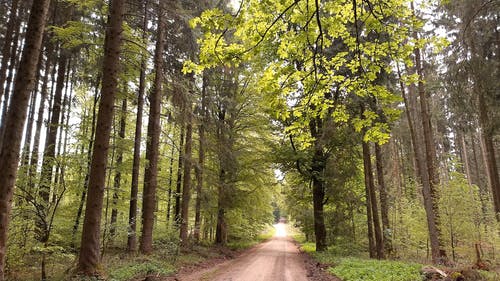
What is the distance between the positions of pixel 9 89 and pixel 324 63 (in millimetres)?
16667

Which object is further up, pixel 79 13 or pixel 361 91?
pixel 79 13

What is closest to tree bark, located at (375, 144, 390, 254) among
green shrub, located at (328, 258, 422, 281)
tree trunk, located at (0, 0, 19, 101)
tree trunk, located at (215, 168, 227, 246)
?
green shrub, located at (328, 258, 422, 281)

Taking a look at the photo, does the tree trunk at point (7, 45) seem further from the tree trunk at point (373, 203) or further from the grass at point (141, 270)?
the tree trunk at point (373, 203)

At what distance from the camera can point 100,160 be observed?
7.97 meters

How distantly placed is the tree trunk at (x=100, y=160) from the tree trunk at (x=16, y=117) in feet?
8.24

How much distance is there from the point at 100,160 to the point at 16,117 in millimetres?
2766

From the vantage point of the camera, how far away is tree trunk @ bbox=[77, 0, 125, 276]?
7617mm

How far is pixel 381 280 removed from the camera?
8312 mm

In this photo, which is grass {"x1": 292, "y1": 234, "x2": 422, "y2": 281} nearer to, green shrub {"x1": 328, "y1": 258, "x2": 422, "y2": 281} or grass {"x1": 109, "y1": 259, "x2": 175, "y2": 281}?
green shrub {"x1": 328, "y1": 258, "x2": 422, "y2": 281}

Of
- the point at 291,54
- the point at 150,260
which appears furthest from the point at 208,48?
the point at 150,260

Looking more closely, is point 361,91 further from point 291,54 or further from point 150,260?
point 150,260

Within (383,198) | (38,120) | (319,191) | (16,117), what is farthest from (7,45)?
(383,198)

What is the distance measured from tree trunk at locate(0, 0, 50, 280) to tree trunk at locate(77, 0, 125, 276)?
2512 mm

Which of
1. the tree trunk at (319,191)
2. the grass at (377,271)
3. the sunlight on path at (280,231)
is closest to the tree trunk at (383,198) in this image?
the tree trunk at (319,191)
